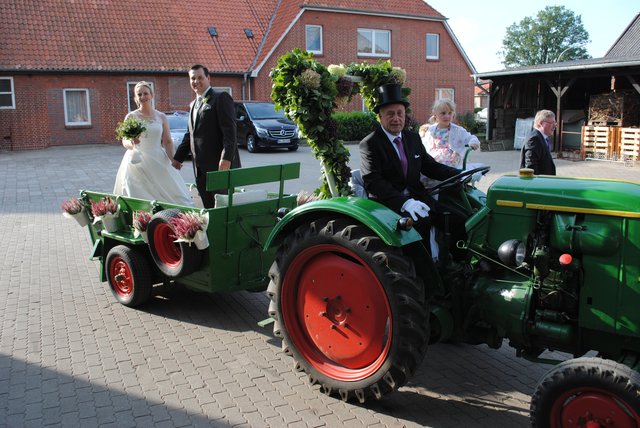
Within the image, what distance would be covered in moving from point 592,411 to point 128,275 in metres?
4.11

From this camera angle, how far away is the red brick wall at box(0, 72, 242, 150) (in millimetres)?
23203

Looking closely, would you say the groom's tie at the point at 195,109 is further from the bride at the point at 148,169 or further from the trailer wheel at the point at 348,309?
the trailer wheel at the point at 348,309

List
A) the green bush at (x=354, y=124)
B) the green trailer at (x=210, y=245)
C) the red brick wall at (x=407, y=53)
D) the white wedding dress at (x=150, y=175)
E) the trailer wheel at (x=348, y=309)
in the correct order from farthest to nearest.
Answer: the red brick wall at (x=407, y=53), the green bush at (x=354, y=124), the white wedding dress at (x=150, y=175), the green trailer at (x=210, y=245), the trailer wheel at (x=348, y=309)

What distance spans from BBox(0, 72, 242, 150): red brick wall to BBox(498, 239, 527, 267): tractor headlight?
23.8 metres

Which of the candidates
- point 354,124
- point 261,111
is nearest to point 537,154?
point 261,111

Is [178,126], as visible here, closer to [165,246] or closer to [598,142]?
[598,142]

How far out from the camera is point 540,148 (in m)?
6.09

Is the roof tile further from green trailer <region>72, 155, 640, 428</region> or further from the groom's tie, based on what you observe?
green trailer <region>72, 155, 640, 428</region>

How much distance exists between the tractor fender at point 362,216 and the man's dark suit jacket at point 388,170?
146mm

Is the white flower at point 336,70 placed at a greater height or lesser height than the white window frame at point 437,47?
lesser

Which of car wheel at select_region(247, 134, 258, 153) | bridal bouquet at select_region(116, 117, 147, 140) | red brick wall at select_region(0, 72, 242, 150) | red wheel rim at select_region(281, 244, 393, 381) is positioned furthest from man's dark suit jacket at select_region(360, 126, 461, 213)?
red brick wall at select_region(0, 72, 242, 150)

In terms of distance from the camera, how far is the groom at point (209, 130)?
18.9ft

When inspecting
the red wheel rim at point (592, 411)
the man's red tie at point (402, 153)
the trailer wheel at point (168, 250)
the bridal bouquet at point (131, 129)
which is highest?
the bridal bouquet at point (131, 129)

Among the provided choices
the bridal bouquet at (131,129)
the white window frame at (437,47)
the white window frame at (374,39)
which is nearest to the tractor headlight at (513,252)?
the bridal bouquet at (131,129)
